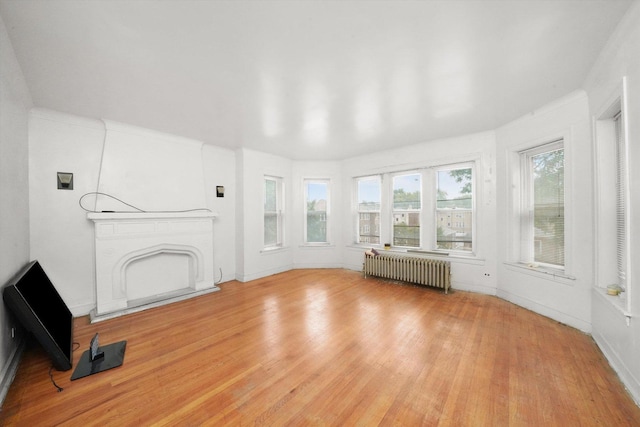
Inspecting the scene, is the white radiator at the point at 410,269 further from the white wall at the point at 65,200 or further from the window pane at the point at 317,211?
the white wall at the point at 65,200

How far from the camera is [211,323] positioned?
9.52ft

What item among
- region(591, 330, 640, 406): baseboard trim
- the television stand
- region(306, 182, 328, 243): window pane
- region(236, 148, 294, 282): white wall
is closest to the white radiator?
region(306, 182, 328, 243): window pane

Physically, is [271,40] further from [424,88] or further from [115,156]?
[115,156]

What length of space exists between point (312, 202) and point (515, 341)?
14.3ft

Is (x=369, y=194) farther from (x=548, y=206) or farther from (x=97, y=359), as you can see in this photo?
(x=97, y=359)

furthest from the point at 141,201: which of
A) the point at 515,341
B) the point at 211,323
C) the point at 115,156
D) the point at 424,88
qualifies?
the point at 515,341

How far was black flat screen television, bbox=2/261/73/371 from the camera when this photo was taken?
184cm

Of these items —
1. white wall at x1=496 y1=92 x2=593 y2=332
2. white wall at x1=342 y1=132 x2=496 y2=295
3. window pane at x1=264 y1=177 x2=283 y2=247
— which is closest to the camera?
white wall at x1=496 y1=92 x2=593 y2=332

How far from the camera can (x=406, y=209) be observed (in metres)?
4.81

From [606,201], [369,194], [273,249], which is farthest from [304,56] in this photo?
[273,249]

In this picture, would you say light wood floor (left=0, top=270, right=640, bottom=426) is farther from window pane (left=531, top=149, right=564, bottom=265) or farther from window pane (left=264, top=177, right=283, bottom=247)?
window pane (left=264, top=177, right=283, bottom=247)

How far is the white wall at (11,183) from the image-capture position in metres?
1.81

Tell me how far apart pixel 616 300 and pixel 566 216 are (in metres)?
1.07

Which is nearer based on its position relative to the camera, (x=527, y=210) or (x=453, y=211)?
(x=527, y=210)
